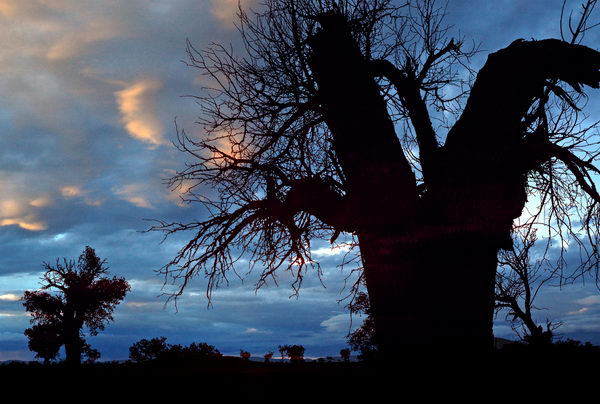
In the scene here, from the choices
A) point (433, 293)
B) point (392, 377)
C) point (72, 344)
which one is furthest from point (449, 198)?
point (72, 344)

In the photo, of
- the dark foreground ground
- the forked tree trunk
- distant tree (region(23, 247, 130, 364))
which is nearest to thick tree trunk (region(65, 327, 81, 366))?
distant tree (region(23, 247, 130, 364))

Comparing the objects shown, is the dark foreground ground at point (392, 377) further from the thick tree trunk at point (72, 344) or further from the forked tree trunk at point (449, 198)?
the thick tree trunk at point (72, 344)

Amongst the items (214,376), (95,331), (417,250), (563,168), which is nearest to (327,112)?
(417,250)

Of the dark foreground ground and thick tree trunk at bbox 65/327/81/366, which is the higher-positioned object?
thick tree trunk at bbox 65/327/81/366

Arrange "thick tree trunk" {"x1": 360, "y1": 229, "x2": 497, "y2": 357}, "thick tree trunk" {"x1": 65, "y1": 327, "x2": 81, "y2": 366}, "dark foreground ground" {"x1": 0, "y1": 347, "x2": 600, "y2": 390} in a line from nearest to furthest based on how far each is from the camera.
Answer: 1. "dark foreground ground" {"x1": 0, "y1": 347, "x2": 600, "y2": 390}
2. "thick tree trunk" {"x1": 360, "y1": 229, "x2": 497, "y2": 357}
3. "thick tree trunk" {"x1": 65, "y1": 327, "x2": 81, "y2": 366}

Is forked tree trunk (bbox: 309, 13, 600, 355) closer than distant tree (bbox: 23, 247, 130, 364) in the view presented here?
Yes

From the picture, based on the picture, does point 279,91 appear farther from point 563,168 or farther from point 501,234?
point 563,168

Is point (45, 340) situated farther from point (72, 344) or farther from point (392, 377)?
point (392, 377)

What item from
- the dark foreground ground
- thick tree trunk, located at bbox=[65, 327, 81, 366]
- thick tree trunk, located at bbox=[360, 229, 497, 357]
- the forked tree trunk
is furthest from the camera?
thick tree trunk, located at bbox=[65, 327, 81, 366]

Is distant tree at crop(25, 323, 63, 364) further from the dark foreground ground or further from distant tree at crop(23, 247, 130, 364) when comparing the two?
the dark foreground ground

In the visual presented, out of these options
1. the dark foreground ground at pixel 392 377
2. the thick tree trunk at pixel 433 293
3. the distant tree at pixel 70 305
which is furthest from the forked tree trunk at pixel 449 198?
the distant tree at pixel 70 305

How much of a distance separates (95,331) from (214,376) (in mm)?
26049

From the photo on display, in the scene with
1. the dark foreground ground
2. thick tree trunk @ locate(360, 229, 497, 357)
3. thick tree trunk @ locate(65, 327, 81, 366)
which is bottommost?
the dark foreground ground

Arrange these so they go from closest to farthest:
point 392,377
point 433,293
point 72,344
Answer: point 392,377 → point 433,293 → point 72,344
